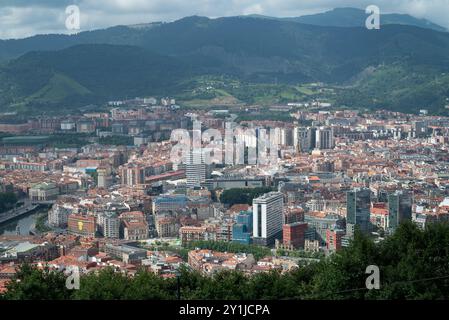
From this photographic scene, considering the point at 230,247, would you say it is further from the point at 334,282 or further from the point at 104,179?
the point at 104,179

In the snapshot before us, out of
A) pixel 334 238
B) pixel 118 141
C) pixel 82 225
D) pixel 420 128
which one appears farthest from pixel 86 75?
pixel 334 238

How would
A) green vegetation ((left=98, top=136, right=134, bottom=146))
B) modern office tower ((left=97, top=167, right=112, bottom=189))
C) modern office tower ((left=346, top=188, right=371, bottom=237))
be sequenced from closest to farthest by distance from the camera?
1. modern office tower ((left=346, top=188, right=371, bottom=237))
2. modern office tower ((left=97, top=167, right=112, bottom=189))
3. green vegetation ((left=98, top=136, right=134, bottom=146))

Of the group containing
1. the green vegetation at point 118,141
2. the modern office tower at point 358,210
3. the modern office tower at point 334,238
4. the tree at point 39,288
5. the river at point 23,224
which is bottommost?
the river at point 23,224

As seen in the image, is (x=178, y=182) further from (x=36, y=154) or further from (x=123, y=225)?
(x=36, y=154)

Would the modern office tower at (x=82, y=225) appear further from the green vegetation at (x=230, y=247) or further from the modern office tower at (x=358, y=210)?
the modern office tower at (x=358, y=210)

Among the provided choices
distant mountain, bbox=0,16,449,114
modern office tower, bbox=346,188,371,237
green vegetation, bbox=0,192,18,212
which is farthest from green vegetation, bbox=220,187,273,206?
distant mountain, bbox=0,16,449,114

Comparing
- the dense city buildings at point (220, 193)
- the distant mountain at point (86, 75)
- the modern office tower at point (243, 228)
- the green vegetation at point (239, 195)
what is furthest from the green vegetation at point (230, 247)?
the distant mountain at point (86, 75)

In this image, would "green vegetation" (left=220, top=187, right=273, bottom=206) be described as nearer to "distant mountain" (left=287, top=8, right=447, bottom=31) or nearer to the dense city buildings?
the dense city buildings
